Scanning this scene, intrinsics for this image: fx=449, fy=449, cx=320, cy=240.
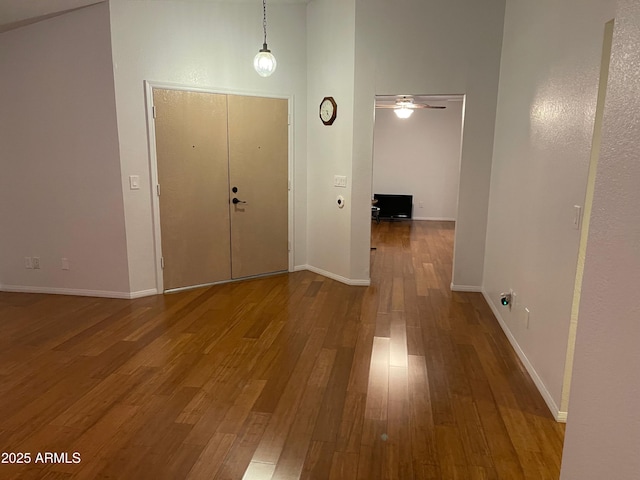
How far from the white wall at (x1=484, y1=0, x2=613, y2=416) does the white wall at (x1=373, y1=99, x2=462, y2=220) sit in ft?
18.3

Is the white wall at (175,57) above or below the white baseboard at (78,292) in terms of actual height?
above

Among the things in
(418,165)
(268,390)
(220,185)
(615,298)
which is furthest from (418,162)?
(615,298)

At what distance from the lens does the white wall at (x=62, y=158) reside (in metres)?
4.20

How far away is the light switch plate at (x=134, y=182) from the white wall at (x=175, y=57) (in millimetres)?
40

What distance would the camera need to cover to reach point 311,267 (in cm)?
568

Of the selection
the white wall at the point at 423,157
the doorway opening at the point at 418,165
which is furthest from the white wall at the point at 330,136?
the white wall at the point at 423,157

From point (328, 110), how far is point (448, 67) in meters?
1.33

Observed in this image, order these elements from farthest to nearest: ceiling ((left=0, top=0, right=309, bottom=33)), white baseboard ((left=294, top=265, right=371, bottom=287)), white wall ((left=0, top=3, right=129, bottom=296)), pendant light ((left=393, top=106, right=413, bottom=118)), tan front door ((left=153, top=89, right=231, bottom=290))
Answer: pendant light ((left=393, top=106, right=413, bottom=118)), white baseboard ((left=294, top=265, right=371, bottom=287)), tan front door ((left=153, top=89, right=231, bottom=290)), white wall ((left=0, top=3, right=129, bottom=296)), ceiling ((left=0, top=0, right=309, bottom=33))

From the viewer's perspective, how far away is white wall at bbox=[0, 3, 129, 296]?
420 cm

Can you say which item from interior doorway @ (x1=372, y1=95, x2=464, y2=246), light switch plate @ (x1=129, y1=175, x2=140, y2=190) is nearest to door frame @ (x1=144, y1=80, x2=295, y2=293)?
light switch plate @ (x1=129, y1=175, x2=140, y2=190)

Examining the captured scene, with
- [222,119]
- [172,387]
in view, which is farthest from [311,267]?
[172,387]

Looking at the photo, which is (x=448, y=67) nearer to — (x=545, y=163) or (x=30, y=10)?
(x=545, y=163)

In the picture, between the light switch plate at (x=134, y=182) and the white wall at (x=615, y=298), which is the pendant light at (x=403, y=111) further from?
the white wall at (x=615, y=298)

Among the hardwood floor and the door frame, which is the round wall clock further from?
the hardwood floor
